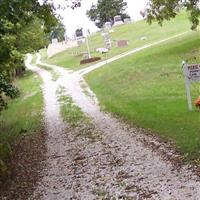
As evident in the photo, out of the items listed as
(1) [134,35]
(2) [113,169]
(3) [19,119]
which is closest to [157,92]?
(3) [19,119]

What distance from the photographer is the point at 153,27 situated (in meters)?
77.4

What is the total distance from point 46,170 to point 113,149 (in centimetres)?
220

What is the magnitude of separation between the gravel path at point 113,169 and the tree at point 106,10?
100248 mm

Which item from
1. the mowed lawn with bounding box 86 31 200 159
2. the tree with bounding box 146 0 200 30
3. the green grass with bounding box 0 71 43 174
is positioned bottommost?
the green grass with bounding box 0 71 43 174

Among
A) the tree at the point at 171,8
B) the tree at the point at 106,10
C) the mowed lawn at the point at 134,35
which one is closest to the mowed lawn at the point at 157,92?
the tree at the point at 171,8

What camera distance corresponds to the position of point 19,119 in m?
27.2

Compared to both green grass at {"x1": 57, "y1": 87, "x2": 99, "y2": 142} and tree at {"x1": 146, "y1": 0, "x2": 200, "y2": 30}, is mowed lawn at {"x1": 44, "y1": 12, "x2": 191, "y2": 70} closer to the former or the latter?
tree at {"x1": 146, "y1": 0, "x2": 200, "y2": 30}

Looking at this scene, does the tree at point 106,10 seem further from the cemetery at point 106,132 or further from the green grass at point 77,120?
the green grass at point 77,120

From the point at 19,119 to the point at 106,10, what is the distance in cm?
9468

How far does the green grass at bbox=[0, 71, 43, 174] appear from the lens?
2109 centimetres

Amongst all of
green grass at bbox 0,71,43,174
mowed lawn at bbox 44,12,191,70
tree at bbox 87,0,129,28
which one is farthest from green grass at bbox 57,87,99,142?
tree at bbox 87,0,129,28

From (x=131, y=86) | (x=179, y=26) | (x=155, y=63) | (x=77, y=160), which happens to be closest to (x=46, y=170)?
(x=77, y=160)

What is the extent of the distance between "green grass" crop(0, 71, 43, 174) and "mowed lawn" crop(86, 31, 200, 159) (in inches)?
144

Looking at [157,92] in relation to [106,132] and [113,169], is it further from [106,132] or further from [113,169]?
[113,169]
